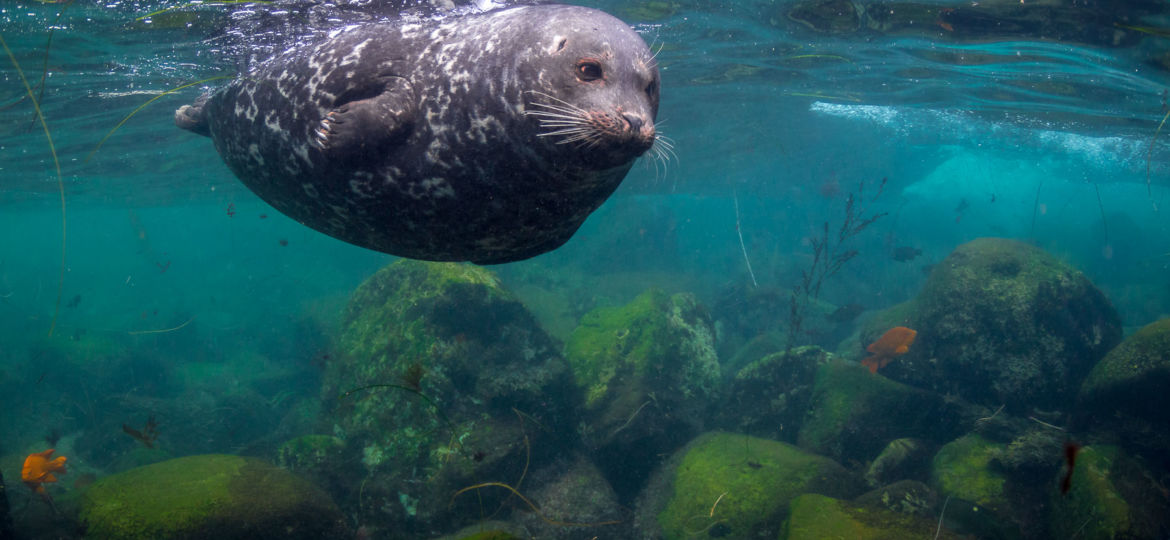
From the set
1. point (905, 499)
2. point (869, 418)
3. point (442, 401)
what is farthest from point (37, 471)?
point (869, 418)

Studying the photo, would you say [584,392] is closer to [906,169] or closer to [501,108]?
[501,108]

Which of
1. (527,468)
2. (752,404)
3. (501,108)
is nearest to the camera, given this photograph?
(501,108)

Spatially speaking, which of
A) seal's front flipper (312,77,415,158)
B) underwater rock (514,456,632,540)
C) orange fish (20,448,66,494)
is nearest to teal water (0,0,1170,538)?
orange fish (20,448,66,494)

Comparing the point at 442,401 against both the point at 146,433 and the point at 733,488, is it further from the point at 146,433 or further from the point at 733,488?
the point at 146,433

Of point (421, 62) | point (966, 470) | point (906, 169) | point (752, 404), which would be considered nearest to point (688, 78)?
point (752, 404)

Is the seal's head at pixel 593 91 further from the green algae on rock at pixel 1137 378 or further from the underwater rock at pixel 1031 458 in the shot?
the green algae on rock at pixel 1137 378

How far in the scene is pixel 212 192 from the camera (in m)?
33.3

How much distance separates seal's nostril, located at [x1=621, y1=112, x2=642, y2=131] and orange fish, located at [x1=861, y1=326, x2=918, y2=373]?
8.63m

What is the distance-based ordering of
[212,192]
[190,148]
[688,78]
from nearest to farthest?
1. [688,78]
2. [190,148]
3. [212,192]

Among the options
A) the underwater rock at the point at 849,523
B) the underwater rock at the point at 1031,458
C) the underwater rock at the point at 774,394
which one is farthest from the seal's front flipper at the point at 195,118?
the underwater rock at the point at 1031,458

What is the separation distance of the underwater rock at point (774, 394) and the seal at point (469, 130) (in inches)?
277

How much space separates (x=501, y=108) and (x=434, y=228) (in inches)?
32.3

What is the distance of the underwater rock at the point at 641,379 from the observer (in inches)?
299

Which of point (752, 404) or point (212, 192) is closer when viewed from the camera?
point (752, 404)
